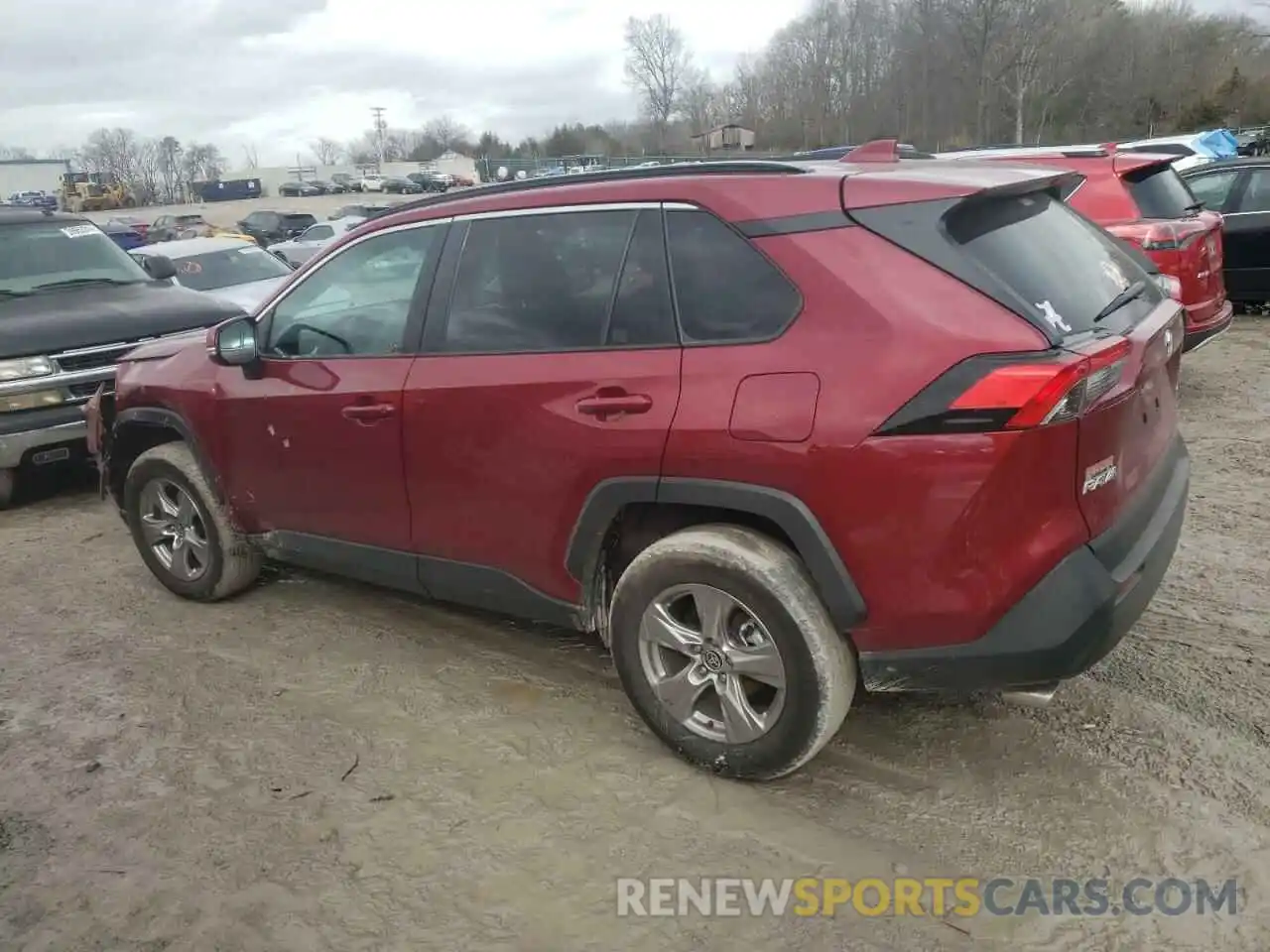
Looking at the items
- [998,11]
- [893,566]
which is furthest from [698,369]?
[998,11]

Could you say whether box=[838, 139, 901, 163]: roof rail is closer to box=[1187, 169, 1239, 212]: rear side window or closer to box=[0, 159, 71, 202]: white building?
box=[1187, 169, 1239, 212]: rear side window

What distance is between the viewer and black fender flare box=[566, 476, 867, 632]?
270 cm

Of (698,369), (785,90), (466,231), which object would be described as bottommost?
(698,369)

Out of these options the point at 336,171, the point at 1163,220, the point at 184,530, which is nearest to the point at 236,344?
the point at 184,530

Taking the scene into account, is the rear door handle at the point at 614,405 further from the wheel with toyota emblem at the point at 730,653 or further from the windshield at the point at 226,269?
the windshield at the point at 226,269

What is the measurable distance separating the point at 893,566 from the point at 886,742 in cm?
93

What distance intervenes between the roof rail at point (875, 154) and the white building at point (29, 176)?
101151 mm

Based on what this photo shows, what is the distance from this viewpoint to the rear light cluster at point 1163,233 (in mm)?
Answer: 6602

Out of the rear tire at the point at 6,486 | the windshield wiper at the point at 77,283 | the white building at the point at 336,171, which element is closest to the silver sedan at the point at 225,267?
the windshield wiper at the point at 77,283

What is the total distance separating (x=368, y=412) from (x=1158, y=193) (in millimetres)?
6081

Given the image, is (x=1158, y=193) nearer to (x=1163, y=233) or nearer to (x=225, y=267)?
(x=1163, y=233)

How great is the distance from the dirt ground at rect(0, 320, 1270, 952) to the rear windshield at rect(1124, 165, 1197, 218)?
3521 millimetres

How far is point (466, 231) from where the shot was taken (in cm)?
360

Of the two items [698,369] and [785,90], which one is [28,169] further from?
[698,369]
